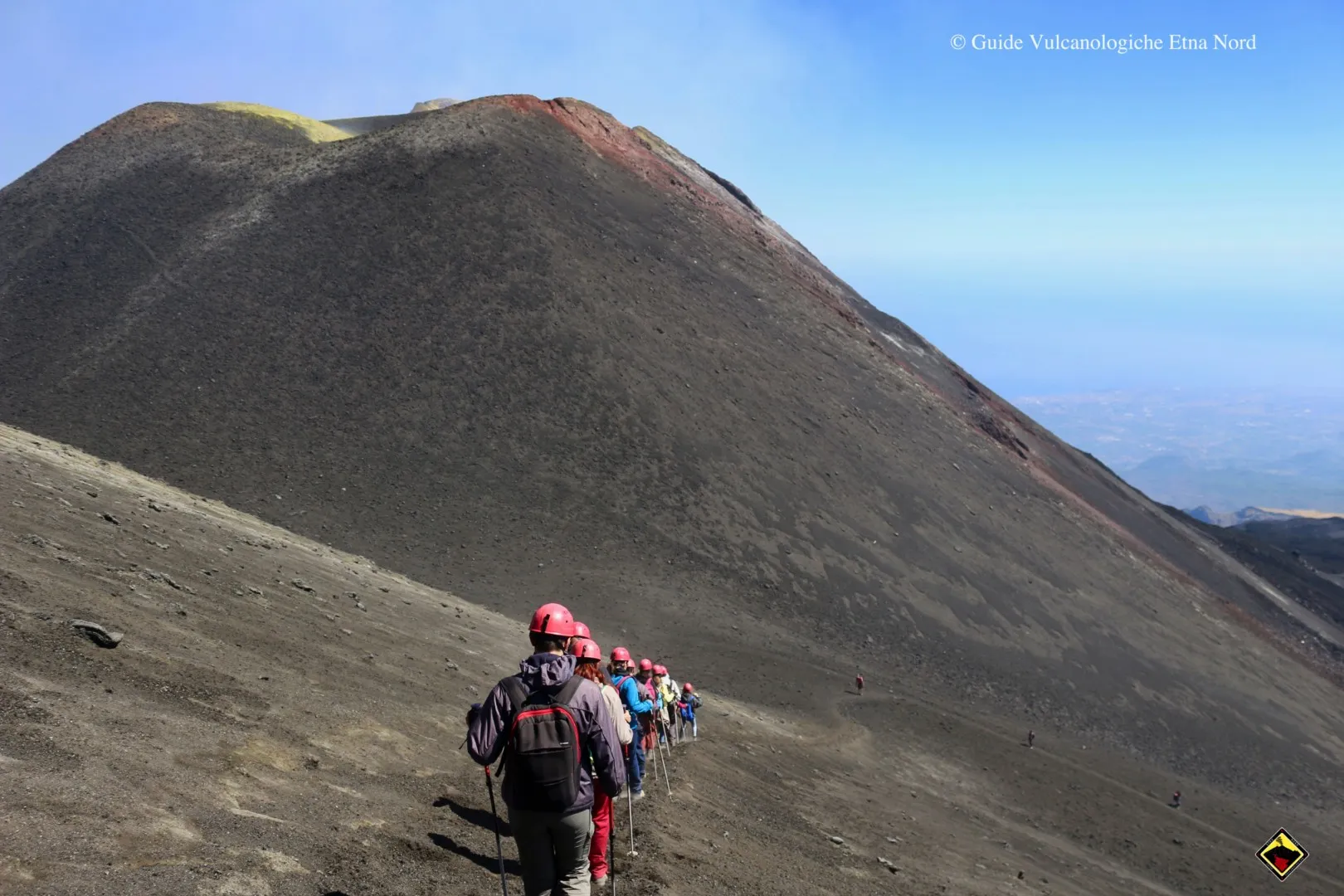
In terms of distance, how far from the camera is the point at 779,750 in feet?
83.9

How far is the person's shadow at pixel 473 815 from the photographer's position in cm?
1159

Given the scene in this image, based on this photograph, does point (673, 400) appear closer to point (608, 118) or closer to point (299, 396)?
point (299, 396)

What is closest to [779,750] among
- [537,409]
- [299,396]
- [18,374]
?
[537,409]

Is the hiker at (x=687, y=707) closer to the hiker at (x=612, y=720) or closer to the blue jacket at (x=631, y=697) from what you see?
the blue jacket at (x=631, y=697)

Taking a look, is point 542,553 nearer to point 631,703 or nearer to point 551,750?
point 631,703

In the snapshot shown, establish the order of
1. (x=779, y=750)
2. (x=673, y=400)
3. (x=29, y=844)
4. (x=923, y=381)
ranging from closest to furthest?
(x=29, y=844)
(x=779, y=750)
(x=673, y=400)
(x=923, y=381)

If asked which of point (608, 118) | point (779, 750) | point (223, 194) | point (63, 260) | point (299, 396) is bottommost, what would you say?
point (779, 750)

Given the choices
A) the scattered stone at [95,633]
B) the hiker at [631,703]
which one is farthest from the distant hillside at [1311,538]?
the scattered stone at [95,633]

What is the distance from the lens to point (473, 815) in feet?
38.7

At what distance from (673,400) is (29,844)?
41.3 metres

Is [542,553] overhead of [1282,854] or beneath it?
beneath

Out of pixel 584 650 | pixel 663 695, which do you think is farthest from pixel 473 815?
pixel 663 695

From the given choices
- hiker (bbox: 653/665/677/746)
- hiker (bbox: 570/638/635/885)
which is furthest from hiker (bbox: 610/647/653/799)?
hiker (bbox: 653/665/677/746)

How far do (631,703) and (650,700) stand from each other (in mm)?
3359
